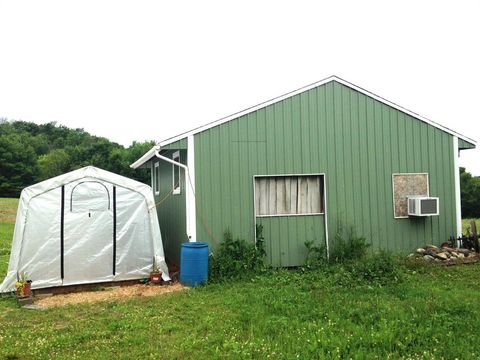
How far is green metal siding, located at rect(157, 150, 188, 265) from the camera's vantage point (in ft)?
32.4

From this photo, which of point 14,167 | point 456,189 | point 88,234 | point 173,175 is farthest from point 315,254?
point 14,167

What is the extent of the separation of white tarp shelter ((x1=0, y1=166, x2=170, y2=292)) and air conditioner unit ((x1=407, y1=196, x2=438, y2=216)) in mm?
5618

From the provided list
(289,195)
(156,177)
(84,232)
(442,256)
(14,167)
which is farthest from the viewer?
(14,167)

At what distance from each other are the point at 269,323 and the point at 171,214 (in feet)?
20.7

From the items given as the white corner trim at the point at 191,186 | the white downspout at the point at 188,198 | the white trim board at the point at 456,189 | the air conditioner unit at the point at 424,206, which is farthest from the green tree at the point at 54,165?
the white trim board at the point at 456,189

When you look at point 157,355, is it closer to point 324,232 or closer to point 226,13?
point 324,232

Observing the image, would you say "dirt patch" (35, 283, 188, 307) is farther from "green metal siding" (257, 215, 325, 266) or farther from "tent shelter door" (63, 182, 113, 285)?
"green metal siding" (257, 215, 325, 266)

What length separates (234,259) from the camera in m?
8.72

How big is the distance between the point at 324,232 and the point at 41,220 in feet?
18.9

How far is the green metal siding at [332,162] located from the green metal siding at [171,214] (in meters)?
1.02

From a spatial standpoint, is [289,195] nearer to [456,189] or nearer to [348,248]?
[348,248]

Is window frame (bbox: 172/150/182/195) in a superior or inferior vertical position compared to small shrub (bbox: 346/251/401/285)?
superior

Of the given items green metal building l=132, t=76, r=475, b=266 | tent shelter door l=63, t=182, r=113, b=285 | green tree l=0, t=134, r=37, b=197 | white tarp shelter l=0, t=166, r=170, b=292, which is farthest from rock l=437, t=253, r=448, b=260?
green tree l=0, t=134, r=37, b=197

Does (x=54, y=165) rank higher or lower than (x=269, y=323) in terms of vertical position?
higher
